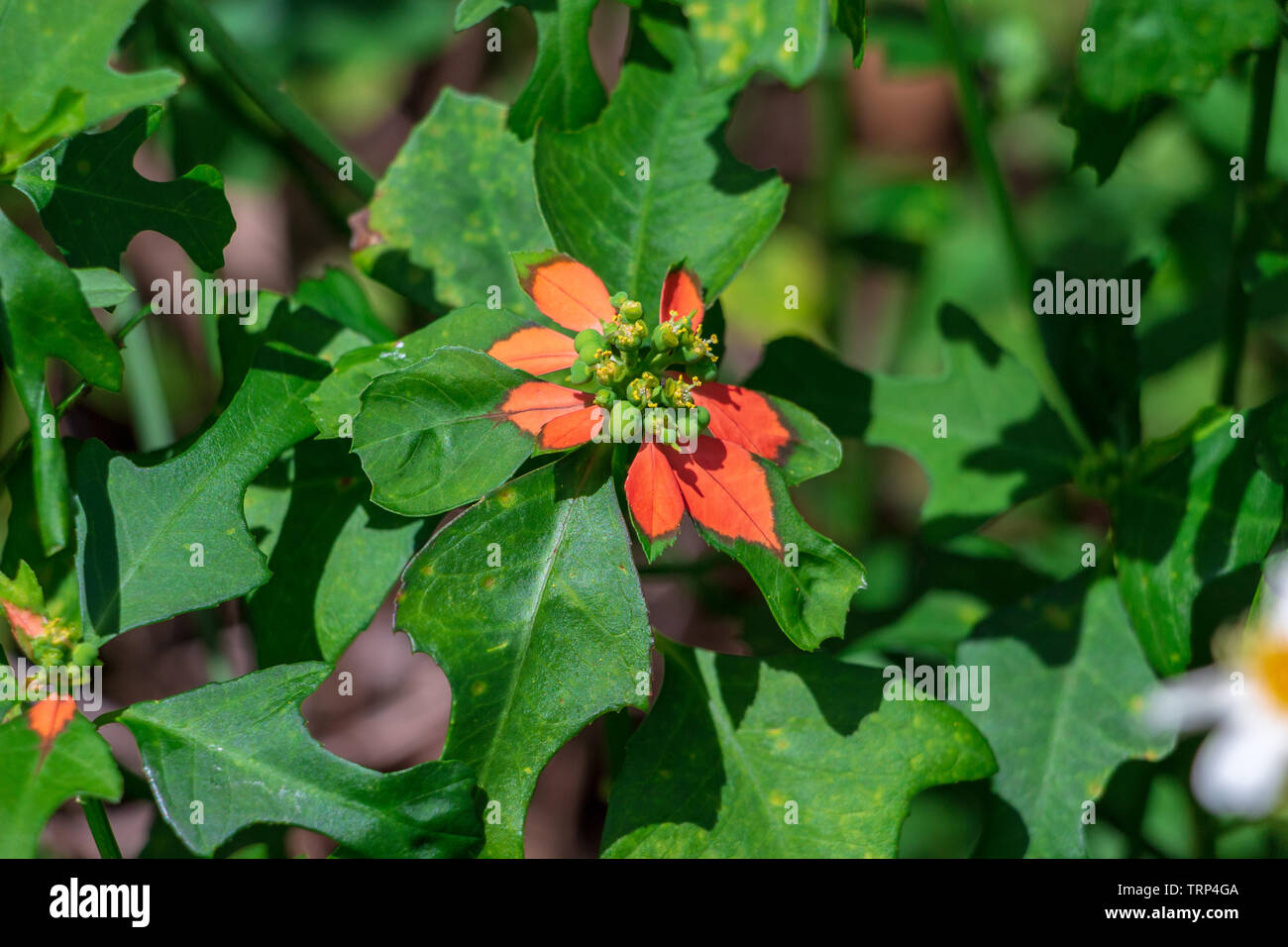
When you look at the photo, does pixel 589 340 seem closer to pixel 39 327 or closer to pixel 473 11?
pixel 473 11

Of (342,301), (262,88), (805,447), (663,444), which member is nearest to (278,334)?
(342,301)

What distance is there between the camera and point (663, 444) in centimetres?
131

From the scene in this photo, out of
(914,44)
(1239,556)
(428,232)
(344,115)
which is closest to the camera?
(1239,556)

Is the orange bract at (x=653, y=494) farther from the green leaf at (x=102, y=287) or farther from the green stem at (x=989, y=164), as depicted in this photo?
the green stem at (x=989, y=164)

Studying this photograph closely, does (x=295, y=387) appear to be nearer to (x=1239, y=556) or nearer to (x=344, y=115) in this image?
(x=1239, y=556)

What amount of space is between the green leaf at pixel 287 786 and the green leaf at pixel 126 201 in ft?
1.74

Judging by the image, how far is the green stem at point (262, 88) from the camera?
1620mm

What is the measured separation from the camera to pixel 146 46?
81.7 inches

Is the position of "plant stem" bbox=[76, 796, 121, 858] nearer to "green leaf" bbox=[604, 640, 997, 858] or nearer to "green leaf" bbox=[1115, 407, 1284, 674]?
"green leaf" bbox=[604, 640, 997, 858]

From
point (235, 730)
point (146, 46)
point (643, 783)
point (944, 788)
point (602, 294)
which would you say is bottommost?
point (944, 788)

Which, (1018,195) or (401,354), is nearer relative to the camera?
(401,354)

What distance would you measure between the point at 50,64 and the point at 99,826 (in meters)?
0.85
